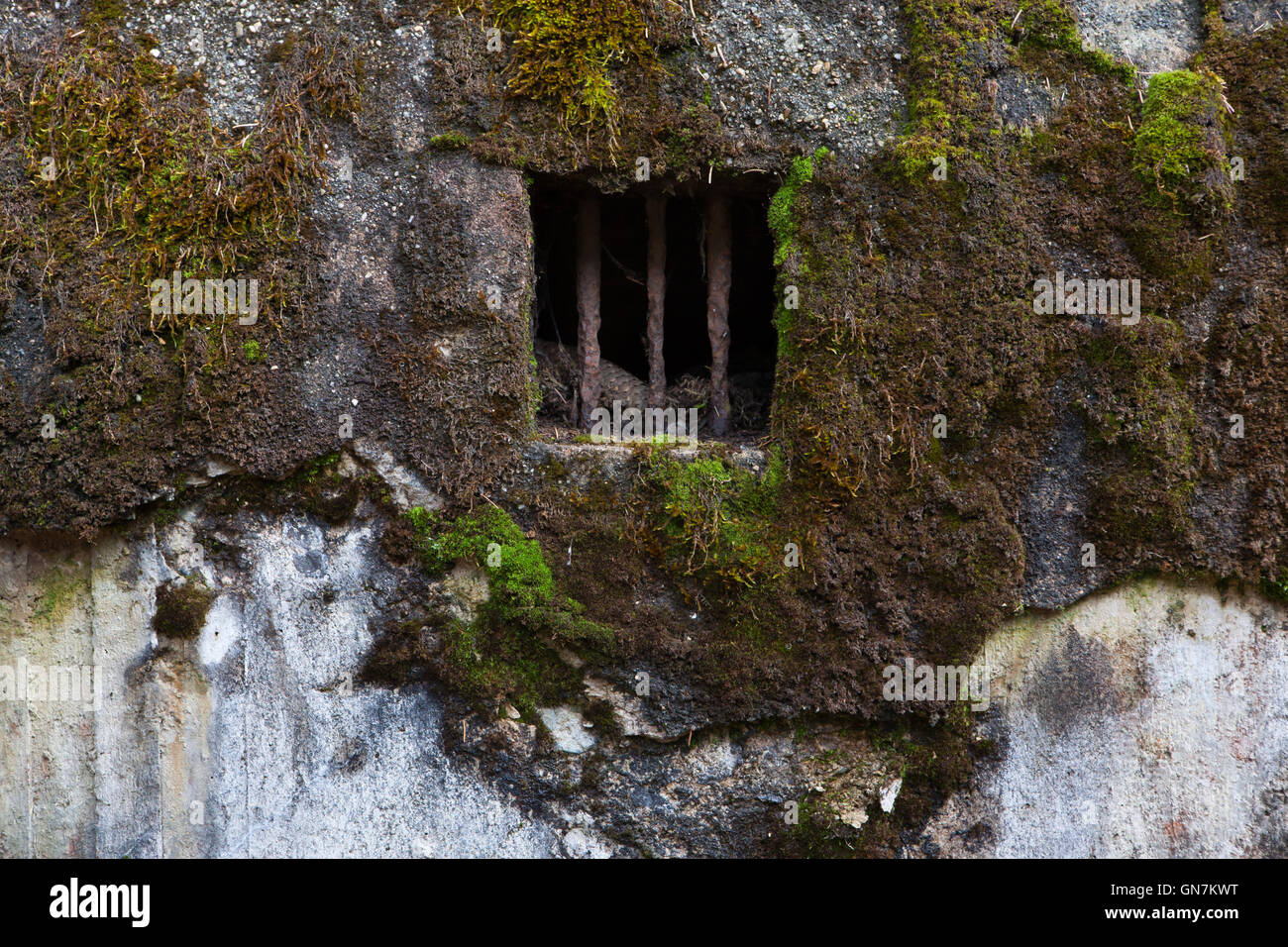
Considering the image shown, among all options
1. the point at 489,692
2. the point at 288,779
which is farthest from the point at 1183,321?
the point at 288,779

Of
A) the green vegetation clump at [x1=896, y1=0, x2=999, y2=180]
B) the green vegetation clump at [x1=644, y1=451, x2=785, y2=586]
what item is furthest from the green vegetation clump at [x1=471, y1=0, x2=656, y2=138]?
the green vegetation clump at [x1=644, y1=451, x2=785, y2=586]

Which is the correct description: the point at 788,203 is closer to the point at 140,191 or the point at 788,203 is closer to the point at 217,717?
the point at 140,191

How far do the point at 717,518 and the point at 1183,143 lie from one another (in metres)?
2.24

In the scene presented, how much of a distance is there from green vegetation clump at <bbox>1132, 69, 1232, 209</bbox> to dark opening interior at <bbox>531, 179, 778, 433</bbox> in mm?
1450

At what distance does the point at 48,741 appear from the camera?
3191mm

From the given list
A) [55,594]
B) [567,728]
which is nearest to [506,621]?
[567,728]

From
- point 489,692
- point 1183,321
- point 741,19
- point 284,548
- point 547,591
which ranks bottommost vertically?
point 489,692

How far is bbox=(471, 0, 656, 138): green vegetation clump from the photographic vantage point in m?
3.16

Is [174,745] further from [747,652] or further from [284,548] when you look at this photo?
[747,652]

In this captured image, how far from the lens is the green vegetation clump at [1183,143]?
319 centimetres

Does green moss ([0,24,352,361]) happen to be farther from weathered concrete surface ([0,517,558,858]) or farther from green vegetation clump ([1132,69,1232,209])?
green vegetation clump ([1132,69,1232,209])

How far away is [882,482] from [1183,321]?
1319 mm

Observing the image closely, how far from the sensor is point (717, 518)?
10.4 ft

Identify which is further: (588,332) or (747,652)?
(588,332)
